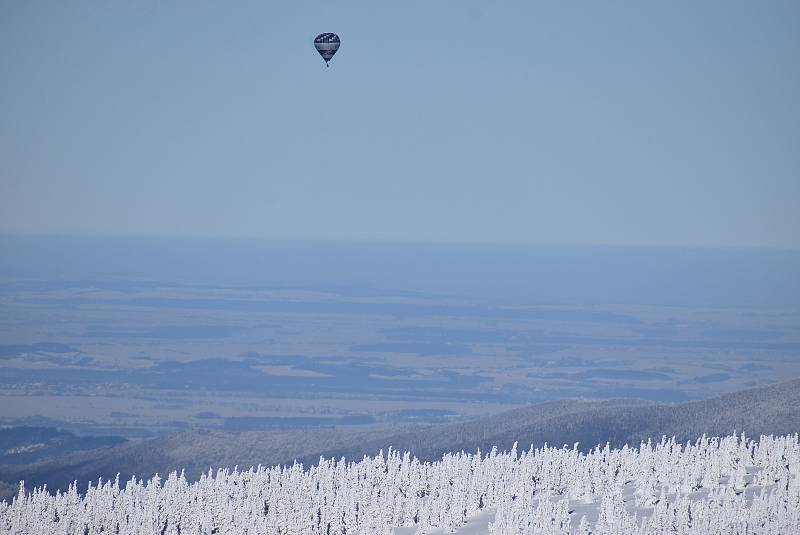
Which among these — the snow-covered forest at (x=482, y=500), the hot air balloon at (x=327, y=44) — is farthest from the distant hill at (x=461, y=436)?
the hot air balloon at (x=327, y=44)

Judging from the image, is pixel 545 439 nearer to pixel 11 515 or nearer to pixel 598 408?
pixel 598 408

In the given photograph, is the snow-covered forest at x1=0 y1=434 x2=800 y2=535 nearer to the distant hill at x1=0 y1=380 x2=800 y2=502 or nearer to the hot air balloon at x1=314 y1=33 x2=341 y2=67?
the distant hill at x1=0 y1=380 x2=800 y2=502

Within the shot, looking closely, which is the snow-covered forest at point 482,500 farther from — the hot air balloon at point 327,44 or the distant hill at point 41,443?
the distant hill at point 41,443

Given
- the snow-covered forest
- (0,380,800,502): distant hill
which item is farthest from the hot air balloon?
the snow-covered forest

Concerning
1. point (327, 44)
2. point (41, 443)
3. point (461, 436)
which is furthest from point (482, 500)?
point (41, 443)

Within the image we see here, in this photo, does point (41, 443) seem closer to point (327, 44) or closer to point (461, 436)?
point (327, 44)
